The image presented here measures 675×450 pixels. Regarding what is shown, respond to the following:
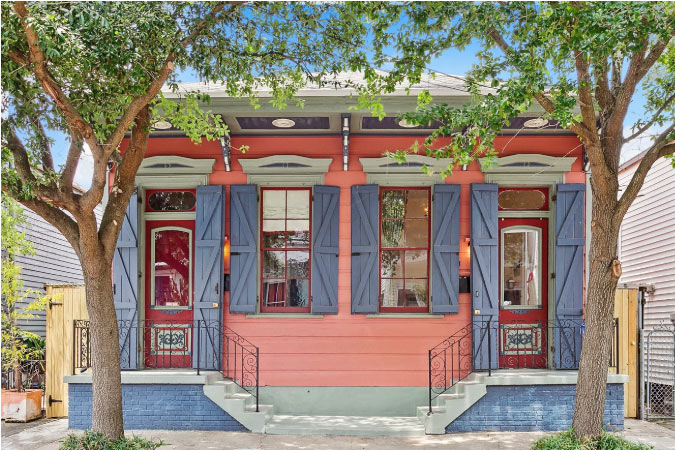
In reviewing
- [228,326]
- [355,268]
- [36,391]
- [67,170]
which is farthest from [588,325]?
[36,391]

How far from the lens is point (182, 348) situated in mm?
8070

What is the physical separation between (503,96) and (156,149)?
5102 mm

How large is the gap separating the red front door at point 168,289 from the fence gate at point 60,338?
907mm

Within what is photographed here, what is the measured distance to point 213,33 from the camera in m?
6.09

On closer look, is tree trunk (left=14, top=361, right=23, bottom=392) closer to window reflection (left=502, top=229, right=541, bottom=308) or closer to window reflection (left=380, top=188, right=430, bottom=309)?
window reflection (left=380, top=188, right=430, bottom=309)

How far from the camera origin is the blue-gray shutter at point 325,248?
26.1 ft

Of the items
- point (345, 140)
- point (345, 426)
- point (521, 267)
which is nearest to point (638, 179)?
point (521, 267)

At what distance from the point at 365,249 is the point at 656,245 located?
6.31 metres

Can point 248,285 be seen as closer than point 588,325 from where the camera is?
No

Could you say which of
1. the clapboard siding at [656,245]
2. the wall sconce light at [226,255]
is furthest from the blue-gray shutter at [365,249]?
the clapboard siding at [656,245]

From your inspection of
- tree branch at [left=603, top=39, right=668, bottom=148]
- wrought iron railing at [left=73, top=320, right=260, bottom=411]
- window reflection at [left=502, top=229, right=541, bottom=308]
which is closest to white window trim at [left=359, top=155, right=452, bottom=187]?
window reflection at [left=502, top=229, right=541, bottom=308]

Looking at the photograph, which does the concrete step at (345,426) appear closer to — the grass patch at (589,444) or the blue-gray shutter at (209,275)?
the blue-gray shutter at (209,275)

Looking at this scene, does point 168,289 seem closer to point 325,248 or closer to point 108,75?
point 325,248

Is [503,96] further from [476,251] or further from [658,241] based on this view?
[658,241]
